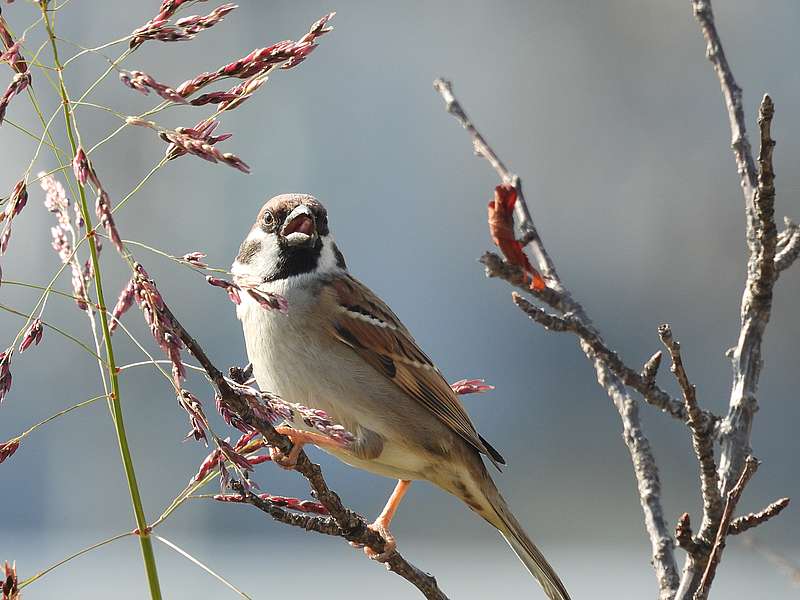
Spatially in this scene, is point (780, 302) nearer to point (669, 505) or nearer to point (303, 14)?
point (669, 505)

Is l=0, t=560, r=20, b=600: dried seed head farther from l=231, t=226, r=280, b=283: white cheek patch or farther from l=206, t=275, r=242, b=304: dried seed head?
l=231, t=226, r=280, b=283: white cheek patch

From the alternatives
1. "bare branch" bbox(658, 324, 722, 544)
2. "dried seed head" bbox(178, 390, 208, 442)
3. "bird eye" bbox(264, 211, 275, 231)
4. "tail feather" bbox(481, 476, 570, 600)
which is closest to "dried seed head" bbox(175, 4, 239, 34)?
"dried seed head" bbox(178, 390, 208, 442)

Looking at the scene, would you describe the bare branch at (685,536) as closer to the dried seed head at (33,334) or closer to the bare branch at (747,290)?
the bare branch at (747,290)

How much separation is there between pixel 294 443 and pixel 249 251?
36.9 inches

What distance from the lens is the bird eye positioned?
100 inches

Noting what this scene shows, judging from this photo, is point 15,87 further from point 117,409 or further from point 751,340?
point 751,340

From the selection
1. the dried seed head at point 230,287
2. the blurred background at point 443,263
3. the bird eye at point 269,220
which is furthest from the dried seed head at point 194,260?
the blurred background at point 443,263

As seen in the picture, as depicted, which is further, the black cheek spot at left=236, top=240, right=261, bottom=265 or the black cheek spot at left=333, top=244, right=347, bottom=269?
the black cheek spot at left=333, top=244, right=347, bottom=269

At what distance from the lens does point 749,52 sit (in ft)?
22.0

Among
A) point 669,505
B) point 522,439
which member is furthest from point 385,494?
point 669,505

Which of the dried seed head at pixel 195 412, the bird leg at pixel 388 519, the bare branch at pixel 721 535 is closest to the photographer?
the dried seed head at pixel 195 412

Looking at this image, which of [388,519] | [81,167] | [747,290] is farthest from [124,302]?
[388,519]

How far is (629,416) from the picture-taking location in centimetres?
184

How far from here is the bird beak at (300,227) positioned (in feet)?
8.05
